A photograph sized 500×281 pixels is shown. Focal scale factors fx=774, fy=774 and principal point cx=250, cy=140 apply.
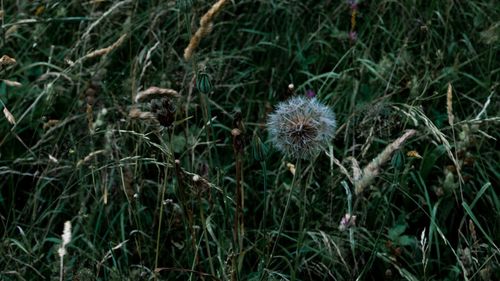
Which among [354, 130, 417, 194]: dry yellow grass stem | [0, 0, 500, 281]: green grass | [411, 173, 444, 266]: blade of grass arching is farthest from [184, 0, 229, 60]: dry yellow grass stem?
[411, 173, 444, 266]: blade of grass arching

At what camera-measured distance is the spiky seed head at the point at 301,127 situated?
161cm

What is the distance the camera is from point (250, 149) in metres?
2.44

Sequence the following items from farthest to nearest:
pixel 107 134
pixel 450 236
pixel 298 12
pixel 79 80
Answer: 1. pixel 298 12
2. pixel 79 80
3. pixel 450 236
4. pixel 107 134

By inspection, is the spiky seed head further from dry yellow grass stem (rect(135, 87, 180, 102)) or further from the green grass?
dry yellow grass stem (rect(135, 87, 180, 102))

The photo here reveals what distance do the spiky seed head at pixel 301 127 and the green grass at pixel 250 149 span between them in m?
0.06

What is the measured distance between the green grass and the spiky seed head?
6 cm

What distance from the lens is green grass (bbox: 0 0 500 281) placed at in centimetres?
185

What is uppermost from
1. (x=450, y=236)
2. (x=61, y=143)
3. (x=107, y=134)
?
(x=107, y=134)

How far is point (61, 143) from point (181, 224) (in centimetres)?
50

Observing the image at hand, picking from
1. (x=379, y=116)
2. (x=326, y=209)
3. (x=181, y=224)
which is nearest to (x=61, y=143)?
(x=181, y=224)

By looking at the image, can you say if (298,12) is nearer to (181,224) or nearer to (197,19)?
(197,19)

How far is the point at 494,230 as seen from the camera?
2.09 metres

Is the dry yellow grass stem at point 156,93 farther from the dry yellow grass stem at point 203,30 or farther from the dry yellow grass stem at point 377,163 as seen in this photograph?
the dry yellow grass stem at point 377,163

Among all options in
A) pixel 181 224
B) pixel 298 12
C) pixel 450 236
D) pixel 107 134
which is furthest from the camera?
pixel 298 12
